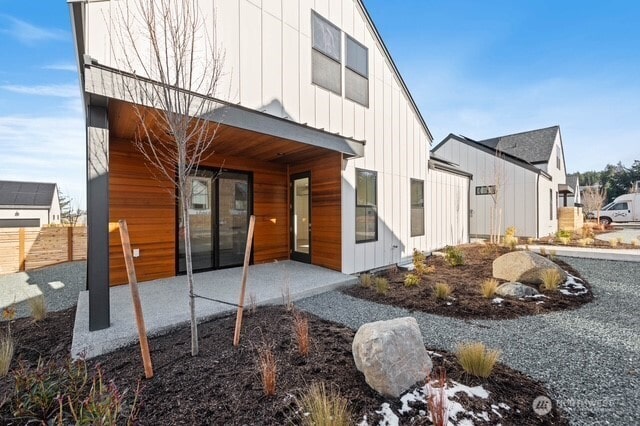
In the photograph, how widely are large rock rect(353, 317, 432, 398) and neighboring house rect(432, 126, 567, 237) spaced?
1118cm

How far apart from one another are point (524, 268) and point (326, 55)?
6.31m

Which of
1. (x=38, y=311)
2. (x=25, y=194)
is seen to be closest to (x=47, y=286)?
(x=38, y=311)

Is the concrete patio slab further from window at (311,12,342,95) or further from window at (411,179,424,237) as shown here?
window at (311,12,342,95)

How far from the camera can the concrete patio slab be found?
3.10m

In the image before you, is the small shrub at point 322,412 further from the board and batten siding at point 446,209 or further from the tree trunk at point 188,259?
the board and batten siding at point 446,209

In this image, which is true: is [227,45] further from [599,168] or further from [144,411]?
[599,168]

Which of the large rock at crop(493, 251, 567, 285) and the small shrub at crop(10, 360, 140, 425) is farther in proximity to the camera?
the large rock at crop(493, 251, 567, 285)

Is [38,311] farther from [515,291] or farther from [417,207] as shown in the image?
[417,207]

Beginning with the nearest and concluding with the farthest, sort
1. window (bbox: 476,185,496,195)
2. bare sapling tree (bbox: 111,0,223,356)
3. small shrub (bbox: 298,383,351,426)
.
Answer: small shrub (bbox: 298,383,351,426) → bare sapling tree (bbox: 111,0,223,356) → window (bbox: 476,185,496,195)

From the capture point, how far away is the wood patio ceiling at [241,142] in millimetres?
3949

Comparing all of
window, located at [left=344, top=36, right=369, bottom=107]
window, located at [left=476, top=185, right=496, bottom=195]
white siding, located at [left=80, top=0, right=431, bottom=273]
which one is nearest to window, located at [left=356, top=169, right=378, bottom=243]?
white siding, located at [left=80, top=0, right=431, bottom=273]

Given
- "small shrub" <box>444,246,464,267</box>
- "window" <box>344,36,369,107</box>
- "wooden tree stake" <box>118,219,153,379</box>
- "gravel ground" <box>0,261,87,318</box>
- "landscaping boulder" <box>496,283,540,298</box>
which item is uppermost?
"window" <box>344,36,369,107</box>

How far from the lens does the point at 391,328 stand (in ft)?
7.55

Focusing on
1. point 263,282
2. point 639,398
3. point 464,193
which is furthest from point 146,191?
point 464,193
